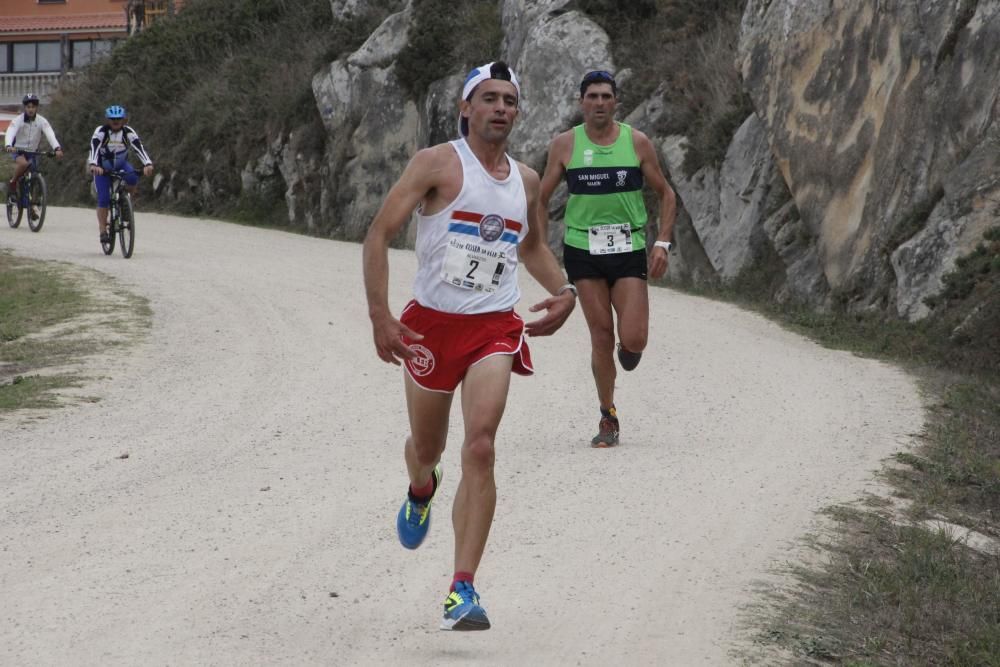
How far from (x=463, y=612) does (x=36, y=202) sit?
1980cm

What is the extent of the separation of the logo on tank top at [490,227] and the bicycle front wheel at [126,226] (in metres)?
14.5

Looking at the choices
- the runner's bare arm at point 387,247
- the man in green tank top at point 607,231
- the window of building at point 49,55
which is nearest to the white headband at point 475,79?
the runner's bare arm at point 387,247

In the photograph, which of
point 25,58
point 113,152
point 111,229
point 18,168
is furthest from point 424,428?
point 25,58

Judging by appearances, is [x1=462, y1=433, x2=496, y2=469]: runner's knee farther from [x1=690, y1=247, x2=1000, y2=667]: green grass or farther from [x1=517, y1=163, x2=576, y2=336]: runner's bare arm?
[x1=690, y1=247, x2=1000, y2=667]: green grass

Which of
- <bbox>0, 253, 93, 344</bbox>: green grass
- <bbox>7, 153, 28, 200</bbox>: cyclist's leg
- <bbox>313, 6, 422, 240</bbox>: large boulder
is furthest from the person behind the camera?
<bbox>313, 6, 422, 240</bbox>: large boulder

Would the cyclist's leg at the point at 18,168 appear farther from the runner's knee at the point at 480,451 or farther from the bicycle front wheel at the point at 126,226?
the runner's knee at the point at 480,451

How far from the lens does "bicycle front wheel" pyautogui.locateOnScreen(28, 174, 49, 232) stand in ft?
76.6

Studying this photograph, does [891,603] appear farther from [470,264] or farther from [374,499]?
[374,499]

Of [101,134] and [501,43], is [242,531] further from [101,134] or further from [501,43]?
[501,43]

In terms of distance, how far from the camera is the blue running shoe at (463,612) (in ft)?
17.7

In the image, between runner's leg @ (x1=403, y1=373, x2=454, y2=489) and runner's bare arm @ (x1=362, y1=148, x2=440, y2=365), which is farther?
runner's leg @ (x1=403, y1=373, x2=454, y2=489)

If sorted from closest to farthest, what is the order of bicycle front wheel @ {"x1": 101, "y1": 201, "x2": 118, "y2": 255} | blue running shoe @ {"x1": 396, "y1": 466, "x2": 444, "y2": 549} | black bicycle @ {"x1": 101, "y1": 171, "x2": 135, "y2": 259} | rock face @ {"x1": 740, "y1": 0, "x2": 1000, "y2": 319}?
blue running shoe @ {"x1": 396, "y1": 466, "x2": 444, "y2": 549}, rock face @ {"x1": 740, "y1": 0, "x2": 1000, "y2": 319}, black bicycle @ {"x1": 101, "y1": 171, "x2": 135, "y2": 259}, bicycle front wheel @ {"x1": 101, "y1": 201, "x2": 118, "y2": 255}

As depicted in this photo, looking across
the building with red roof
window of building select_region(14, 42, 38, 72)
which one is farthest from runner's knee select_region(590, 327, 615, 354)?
window of building select_region(14, 42, 38, 72)

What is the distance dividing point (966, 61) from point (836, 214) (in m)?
2.46
